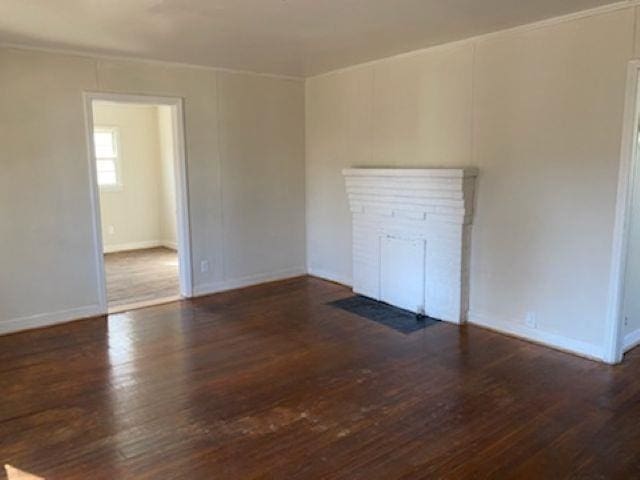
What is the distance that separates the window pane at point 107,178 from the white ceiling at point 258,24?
152 inches

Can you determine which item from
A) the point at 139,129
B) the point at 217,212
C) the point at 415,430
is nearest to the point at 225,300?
the point at 217,212

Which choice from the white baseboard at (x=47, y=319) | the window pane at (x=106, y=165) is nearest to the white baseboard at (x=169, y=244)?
the window pane at (x=106, y=165)

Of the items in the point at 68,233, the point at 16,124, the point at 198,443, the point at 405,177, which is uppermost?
the point at 16,124

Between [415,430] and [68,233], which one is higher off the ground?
[68,233]

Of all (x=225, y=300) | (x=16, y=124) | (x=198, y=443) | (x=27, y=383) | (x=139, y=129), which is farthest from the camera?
(x=139, y=129)

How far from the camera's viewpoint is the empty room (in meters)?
2.74

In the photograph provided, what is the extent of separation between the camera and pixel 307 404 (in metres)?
3.07

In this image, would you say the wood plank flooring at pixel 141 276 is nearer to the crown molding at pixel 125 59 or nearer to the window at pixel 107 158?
the window at pixel 107 158

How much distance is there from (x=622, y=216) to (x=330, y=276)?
3431 millimetres

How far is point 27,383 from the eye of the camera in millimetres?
3398

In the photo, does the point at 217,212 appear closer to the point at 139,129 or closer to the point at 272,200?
the point at 272,200

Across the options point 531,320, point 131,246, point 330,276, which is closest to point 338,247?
point 330,276

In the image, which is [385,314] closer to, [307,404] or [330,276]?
[330,276]

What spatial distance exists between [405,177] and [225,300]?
7.74 ft
